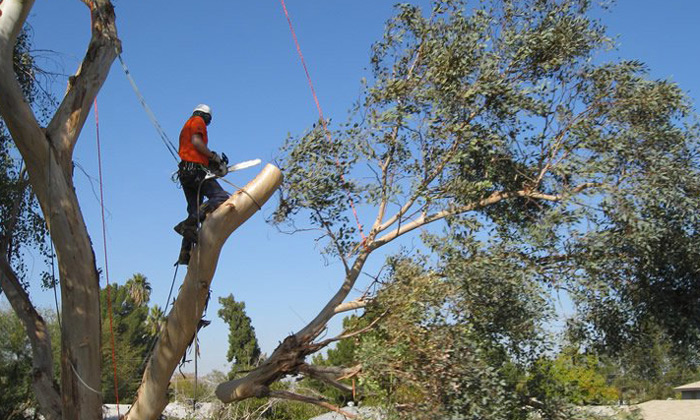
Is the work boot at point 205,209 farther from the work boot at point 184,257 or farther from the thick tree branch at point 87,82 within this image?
the thick tree branch at point 87,82

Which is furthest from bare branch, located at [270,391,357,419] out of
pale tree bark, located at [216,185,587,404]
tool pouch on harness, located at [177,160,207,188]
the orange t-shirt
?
the orange t-shirt

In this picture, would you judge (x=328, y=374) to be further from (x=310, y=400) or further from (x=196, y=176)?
(x=196, y=176)

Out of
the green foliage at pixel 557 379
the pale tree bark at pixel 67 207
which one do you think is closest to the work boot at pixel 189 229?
the pale tree bark at pixel 67 207

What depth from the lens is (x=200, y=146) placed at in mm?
6371

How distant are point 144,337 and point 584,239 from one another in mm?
31481

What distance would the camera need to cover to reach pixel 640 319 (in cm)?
920

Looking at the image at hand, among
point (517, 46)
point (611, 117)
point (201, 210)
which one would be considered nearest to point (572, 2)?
point (517, 46)

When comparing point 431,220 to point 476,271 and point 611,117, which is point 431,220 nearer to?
point 476,271

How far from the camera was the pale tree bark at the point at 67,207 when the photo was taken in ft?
20.9

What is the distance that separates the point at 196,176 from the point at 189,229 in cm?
49

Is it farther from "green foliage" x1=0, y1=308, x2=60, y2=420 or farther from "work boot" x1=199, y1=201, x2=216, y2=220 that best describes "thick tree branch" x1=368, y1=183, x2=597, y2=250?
"green foliage" x1=0, y1=308, x2=60, y2=420

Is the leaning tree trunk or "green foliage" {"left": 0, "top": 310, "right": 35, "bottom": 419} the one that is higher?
"green foliage" {"left": 0, "top": 310, "right": 35, "bottom": 419}

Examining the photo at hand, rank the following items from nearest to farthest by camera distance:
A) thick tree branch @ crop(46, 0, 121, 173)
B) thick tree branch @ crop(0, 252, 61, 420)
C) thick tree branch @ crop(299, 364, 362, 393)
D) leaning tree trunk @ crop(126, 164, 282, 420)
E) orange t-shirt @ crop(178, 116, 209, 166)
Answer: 1. leaning tree trunk @ crop(126, 164, 282, 420)
2. orange t-shirt @ crop(178, 116, 209, 166)
3. thick tree branch @ crop(46, 0, 121, 173)
4. thick tree branch @ crop(0, 252, 61, 420)
5. thick tree branch @ crop(299, 364, 362, 393)

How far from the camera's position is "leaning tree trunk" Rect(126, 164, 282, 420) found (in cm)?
577
